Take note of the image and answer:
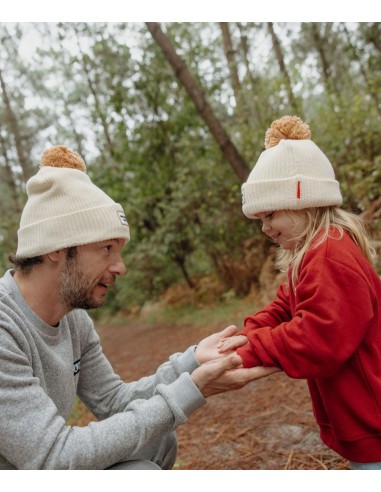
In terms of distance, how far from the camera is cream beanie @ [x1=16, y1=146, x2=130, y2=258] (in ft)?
6.56

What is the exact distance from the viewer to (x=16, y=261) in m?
2.09

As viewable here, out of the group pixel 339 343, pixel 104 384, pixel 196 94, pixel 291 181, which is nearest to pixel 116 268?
pixel 104 384

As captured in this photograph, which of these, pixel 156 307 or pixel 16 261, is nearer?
pixel 16 261

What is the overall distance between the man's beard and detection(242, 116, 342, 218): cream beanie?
0.85 metres

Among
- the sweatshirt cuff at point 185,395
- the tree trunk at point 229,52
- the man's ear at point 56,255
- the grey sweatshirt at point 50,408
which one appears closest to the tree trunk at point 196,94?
the tree trunk at point 229,52

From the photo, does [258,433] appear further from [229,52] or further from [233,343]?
[229,52]

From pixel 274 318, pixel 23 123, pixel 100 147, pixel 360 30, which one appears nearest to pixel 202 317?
pixel 100 147

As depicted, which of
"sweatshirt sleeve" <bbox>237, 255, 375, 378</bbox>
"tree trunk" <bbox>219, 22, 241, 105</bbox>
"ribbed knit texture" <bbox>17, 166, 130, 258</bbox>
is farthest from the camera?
"tree trunk" <bbox>219, 22, 241, 105</bbox>

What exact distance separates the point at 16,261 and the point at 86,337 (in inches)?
23.2

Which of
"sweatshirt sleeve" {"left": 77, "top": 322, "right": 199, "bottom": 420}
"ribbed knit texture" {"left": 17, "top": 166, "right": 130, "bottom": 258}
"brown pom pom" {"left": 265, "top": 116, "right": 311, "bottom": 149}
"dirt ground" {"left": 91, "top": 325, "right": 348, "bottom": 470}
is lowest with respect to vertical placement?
"dirt ground" {"left": 91, "top": 325, "right": 348, "bottom": 470}

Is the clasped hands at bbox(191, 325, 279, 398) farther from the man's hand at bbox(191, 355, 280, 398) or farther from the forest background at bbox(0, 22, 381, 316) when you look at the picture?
the forest background at bbox(0, 22, 381, 316)

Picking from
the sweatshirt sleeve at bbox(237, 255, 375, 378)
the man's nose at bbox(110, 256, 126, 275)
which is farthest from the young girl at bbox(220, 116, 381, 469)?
the man's nose at bbox(110, 256, 126, 275)

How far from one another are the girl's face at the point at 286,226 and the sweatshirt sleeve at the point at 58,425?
0.80 m
